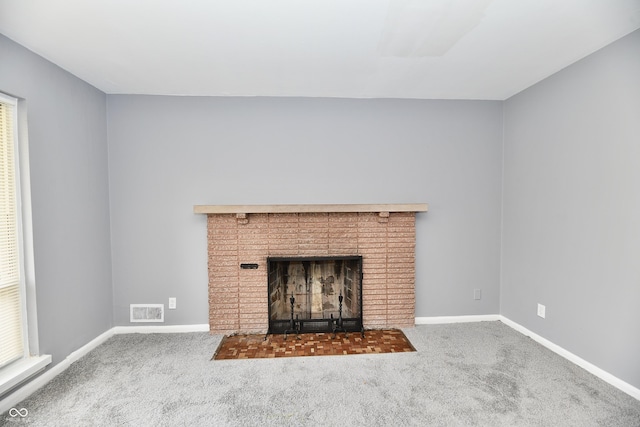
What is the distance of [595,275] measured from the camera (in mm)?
2219

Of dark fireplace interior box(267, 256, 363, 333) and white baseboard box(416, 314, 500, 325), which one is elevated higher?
dark fireplace interior box(267, 256, 363, 333)

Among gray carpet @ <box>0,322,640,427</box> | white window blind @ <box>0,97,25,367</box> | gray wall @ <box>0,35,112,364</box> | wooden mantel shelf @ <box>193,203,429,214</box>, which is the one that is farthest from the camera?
wooden mantel shelf @ <box>193,203,429,214</box>

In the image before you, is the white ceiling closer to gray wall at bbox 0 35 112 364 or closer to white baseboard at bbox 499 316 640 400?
gray wall at bbox 0 35 112 364

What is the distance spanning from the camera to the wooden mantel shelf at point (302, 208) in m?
2.89

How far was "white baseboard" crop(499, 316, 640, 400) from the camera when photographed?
2.00m

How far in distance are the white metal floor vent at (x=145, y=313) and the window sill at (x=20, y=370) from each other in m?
0.83

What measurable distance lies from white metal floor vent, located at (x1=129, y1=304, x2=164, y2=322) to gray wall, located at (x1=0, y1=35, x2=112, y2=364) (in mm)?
203

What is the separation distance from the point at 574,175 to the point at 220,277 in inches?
125

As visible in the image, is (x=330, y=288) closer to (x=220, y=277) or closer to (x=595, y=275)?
(x=220, y=277)

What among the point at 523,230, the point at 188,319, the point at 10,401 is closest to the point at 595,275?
the point at 523,230

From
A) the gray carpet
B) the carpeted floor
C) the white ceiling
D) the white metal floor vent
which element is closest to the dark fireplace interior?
the carpeted floor

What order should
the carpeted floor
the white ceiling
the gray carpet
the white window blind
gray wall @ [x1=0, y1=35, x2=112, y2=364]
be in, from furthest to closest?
1. the carpeted floor
2. gray wall @ [x1=0, y1=35, x2=112, y2=364]
3. the white window blind
4. the gray carpet
5. the white ceiling

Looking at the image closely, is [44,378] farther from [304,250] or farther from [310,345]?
[304,250]

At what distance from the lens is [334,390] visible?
2.08m
